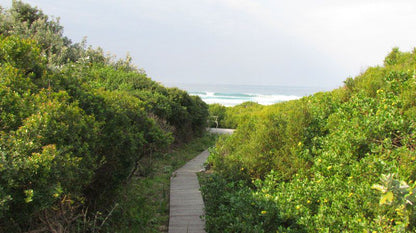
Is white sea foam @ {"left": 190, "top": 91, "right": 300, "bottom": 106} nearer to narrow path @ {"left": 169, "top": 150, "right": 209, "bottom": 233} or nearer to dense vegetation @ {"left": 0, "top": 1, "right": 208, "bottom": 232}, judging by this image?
narrow path @ {"left": 169, "top": 150, "right": 209, "bottom": 233}

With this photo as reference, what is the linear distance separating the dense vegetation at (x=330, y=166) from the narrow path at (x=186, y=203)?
1.12 feet

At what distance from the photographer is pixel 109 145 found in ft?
13.3

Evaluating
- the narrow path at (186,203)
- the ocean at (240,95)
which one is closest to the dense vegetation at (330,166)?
the narrow path at (186,203)

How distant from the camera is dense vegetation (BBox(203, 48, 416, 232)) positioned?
11.9 feet

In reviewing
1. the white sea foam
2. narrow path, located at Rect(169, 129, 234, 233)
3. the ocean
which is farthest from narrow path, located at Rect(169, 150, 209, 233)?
the white sea foam

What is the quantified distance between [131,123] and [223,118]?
15493 millimetres

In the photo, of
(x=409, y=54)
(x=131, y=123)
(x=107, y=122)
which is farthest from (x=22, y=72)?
(x=409, y=54)

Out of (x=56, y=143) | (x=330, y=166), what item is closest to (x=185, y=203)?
(x=330, y=166)

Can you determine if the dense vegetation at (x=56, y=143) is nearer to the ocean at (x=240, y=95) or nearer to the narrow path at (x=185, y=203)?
the narrow path at (x=185, y=203)

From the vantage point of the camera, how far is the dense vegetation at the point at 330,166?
11.9 ft

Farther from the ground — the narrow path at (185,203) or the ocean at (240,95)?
the ocean at (240,95)

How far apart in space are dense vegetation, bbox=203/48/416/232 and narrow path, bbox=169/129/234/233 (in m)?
0.34

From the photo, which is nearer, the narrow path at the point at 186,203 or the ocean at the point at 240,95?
the narrow path at the point at 186,203

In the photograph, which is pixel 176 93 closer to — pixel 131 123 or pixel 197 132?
pixel 197 132
